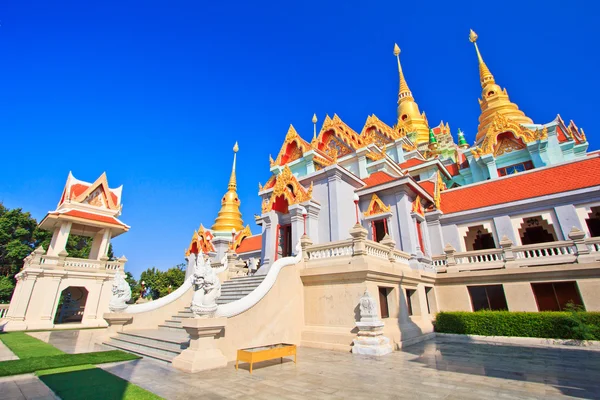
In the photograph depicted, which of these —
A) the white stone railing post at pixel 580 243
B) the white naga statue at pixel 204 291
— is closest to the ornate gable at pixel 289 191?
the white naga statue at pixel 204 291

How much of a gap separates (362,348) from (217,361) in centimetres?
378

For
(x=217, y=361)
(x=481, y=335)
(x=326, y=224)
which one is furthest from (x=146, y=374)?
(x=481, y=335)

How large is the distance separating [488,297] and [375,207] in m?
5.91

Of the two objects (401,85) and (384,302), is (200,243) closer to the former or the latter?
(384,302)

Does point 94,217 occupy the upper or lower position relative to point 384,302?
upper

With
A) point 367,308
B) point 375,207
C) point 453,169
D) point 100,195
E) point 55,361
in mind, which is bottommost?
point 55,361

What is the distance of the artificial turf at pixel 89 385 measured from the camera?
15.2ft

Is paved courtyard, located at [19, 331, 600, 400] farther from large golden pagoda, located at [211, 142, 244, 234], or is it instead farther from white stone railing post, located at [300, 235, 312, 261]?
large golden pagoda, located at [211, 142, 244, 234]

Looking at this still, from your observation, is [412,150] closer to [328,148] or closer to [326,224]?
[328,148]

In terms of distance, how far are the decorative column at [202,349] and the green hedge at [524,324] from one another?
9.01m

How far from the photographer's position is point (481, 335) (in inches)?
428

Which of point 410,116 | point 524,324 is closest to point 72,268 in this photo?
point 524,324

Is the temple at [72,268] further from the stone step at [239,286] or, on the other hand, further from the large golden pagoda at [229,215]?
the stone step at [239,286]

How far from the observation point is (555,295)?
10836mm
